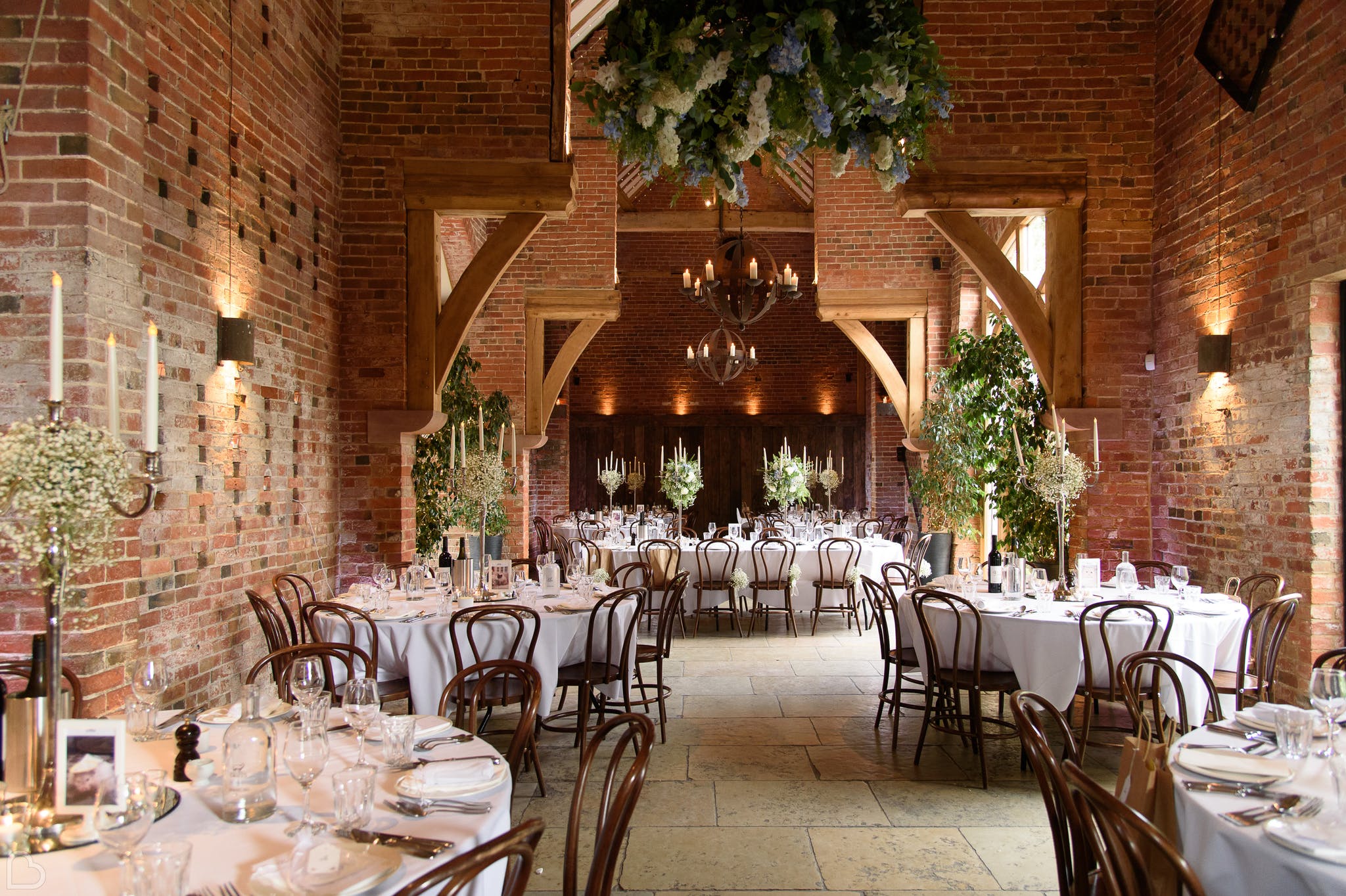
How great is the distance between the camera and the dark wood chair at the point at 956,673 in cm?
474

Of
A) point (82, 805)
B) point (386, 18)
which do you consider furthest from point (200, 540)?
point (386, 18)

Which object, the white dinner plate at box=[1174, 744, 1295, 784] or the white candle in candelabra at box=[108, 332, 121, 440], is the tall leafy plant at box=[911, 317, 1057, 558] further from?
the white candle in candelabra at box=[108, 332, 121, 440]

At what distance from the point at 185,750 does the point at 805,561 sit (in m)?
7.00

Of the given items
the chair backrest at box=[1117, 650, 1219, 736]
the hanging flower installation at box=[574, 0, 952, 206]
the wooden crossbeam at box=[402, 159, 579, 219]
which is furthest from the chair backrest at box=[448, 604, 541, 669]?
the wooden crossbeam at box=[402, 159, 579, 219]

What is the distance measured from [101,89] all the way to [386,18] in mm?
3536

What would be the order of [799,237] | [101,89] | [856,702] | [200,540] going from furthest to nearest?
1. [799,237]
2. [856,702]
3. [200,540]
4. [101,89]

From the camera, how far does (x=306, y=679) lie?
8.75ft

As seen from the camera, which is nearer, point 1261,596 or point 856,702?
point 1261,596

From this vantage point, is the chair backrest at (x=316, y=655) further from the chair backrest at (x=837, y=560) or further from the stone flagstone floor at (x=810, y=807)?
the chair backrest at (x=837, y=560)

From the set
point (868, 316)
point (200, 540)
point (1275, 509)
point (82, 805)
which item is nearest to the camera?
point (82, 805)

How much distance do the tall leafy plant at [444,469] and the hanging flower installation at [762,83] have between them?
444cm

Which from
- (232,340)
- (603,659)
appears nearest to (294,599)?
(232,340)

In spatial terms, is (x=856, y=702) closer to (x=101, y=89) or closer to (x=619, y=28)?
(x=619, y=28)

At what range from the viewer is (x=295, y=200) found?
571 cm
